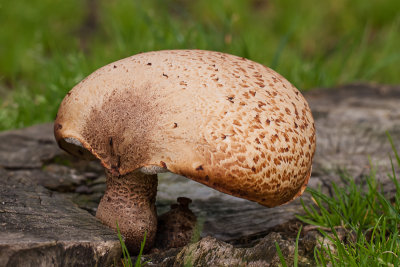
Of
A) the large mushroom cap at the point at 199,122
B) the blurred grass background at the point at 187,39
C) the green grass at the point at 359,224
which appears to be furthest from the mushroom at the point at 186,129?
the blurred grass background at the point at 187,39

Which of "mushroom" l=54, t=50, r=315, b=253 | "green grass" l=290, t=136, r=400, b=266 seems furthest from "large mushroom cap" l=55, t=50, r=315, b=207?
"green grass" l=290, t=136, r=400, b=266

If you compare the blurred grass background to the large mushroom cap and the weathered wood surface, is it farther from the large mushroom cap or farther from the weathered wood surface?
the large mushroom cap

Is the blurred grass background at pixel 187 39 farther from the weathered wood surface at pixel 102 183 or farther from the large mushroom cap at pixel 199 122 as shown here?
the large mushroom cap at pixel 199 122

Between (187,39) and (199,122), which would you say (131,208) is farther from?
(187,39)

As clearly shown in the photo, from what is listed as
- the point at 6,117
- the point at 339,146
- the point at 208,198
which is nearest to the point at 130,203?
the point at 208,198

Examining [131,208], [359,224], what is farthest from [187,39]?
[359,224]

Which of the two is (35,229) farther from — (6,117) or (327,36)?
(327,36)
